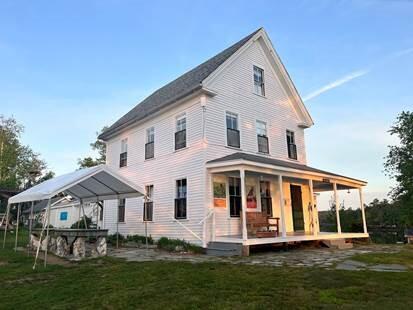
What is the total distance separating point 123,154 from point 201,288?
12.5m

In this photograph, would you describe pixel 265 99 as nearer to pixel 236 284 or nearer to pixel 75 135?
pixel 236 284

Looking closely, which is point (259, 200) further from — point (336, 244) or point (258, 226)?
point (336, 244)

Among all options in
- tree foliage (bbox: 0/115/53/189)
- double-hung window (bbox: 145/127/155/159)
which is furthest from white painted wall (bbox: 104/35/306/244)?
tree foliage (bbox: 0/115/53/189)

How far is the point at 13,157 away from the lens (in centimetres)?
3559

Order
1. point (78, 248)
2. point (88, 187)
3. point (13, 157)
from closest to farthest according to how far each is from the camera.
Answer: point (78, 248) < point (88, 187) < point (13, 157)

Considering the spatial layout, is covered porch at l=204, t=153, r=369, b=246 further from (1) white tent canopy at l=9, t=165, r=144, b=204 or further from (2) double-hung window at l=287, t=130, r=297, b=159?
(1) white tent canopy at l=9, t=165, r=144, b=204

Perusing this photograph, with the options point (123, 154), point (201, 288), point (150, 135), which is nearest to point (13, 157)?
point (123, 154)

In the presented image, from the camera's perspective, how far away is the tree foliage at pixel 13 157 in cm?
3447

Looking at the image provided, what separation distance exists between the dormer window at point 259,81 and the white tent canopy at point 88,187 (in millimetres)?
7282

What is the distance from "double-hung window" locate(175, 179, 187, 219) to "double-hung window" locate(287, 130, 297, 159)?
227 inches

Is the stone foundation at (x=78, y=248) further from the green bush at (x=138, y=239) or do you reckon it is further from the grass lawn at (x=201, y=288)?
the green bush at (x=138, y=239)

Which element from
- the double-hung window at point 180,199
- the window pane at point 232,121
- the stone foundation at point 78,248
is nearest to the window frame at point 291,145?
the window pane at point 232,121

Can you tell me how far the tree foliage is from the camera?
113ft

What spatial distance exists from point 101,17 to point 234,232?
11.1 meters
